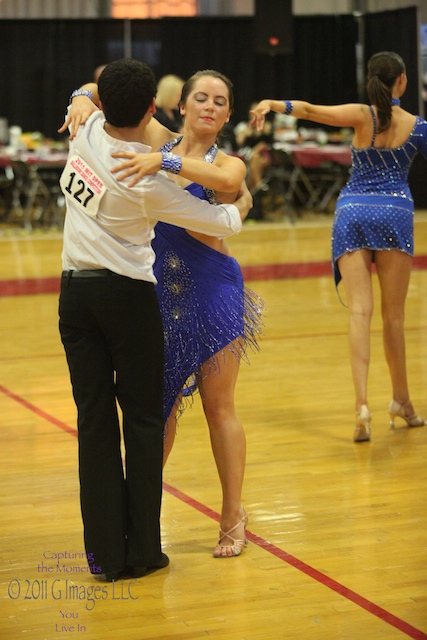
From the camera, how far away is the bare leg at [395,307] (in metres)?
4.42

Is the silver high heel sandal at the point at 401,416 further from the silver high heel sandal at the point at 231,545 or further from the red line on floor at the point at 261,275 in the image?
the red line on floor at the point at 261,275

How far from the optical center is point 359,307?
4449 millimetres

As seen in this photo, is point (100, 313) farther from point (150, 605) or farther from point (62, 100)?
point (62, 100)

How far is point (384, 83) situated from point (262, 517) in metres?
1.91

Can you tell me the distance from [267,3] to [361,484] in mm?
11806

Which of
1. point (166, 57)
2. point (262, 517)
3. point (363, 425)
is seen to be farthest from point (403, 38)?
point (262, 517)

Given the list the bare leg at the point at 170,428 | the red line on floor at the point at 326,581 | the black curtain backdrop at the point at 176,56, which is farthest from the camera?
the black curtain backdrop at the point at 176,56

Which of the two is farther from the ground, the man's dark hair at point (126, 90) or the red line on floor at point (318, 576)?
the man's dark hair at point (126, 90)

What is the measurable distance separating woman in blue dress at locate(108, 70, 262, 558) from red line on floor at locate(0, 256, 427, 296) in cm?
532

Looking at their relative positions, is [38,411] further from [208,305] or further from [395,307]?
[208,305]

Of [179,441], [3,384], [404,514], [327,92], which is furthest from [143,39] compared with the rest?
[404,514]

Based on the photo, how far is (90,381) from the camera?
278cm

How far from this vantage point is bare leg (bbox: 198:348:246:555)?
3.08 m

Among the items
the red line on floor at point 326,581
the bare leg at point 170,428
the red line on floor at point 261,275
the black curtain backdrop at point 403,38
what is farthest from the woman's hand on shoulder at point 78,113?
the black curtain backdrop at point 403,38
